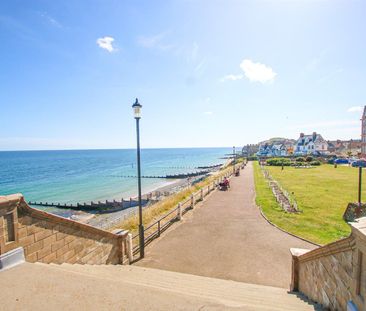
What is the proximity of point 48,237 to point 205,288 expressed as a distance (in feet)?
12.3

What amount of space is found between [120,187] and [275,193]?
38476 mm

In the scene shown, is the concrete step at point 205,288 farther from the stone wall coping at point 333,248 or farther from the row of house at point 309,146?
the row of house at point 309,146

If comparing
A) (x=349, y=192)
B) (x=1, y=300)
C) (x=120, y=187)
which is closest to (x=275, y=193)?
(x=349, y=192)

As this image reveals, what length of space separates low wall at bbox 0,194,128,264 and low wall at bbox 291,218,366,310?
5.36 m

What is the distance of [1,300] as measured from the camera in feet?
10.0

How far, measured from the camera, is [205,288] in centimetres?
507

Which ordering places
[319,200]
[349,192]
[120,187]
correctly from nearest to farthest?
[319,200] < [349,192] < [120,187]

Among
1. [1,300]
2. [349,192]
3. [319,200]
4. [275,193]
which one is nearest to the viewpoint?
[1,300]

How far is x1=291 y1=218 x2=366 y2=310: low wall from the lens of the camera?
2.52 m

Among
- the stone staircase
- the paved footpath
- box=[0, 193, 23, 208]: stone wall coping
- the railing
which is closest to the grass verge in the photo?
the paved footpath

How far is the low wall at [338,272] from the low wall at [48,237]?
5360 millimetres

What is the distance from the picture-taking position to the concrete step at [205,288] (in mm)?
3782

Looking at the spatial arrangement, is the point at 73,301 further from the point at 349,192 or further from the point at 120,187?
the point at 120,187

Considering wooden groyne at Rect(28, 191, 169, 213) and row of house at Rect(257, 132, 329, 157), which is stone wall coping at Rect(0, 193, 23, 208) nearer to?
wooden groyne at Rect(28, 191, 169, 213)
